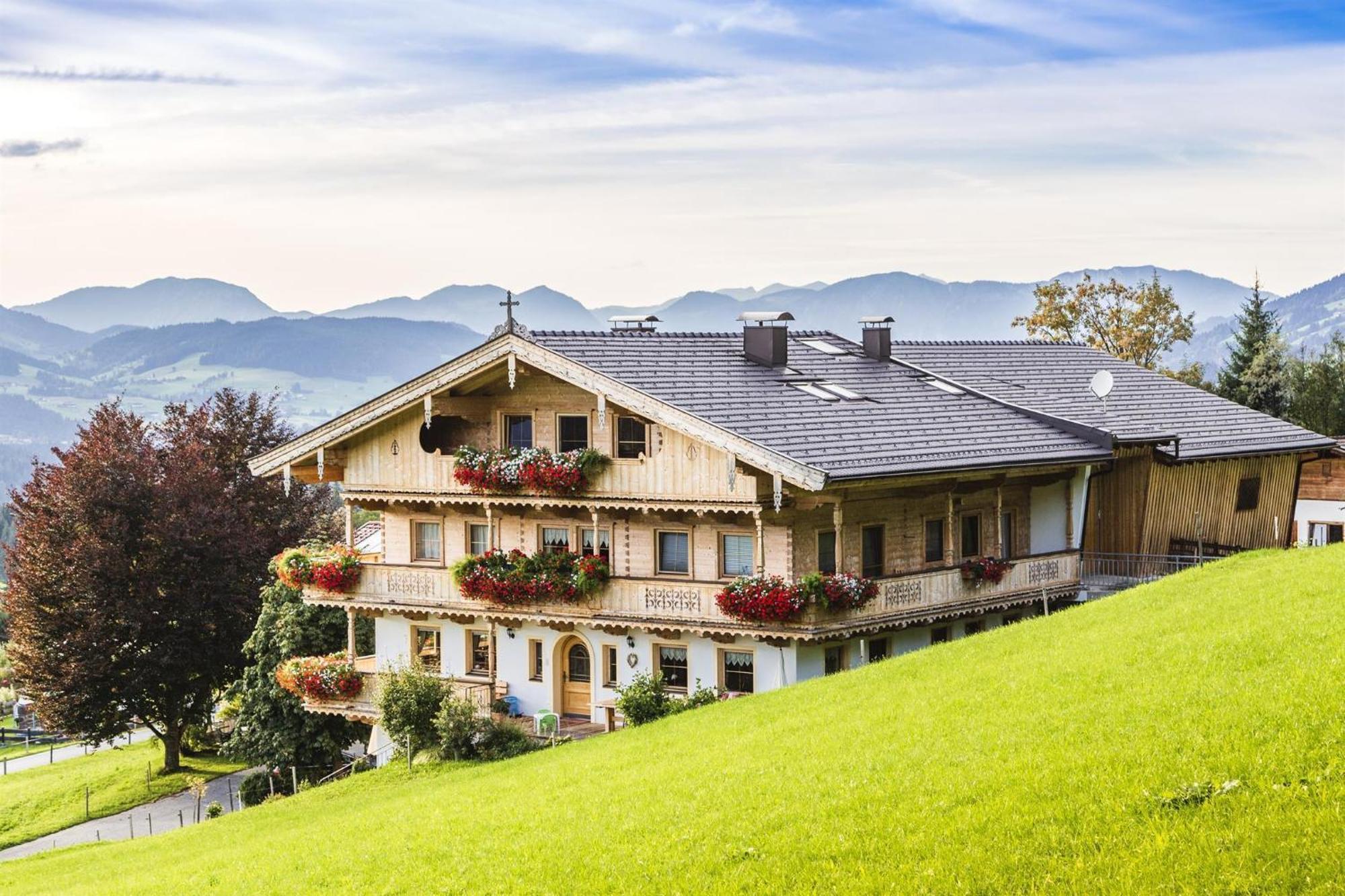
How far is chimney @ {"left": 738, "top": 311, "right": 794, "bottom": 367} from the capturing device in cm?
3744

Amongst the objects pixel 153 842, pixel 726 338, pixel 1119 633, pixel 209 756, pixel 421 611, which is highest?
pixel 726 338

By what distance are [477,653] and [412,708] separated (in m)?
4.85

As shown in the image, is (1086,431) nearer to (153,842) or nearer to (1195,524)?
(1195,524)

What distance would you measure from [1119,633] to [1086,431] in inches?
577

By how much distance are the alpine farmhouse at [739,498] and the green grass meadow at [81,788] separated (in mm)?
12507

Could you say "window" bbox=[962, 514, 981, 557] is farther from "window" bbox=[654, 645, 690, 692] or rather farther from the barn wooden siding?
"window" bbox=[654, 645, 690, 692]

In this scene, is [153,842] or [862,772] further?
[153,842]

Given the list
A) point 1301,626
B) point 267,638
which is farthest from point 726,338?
point 1301,626

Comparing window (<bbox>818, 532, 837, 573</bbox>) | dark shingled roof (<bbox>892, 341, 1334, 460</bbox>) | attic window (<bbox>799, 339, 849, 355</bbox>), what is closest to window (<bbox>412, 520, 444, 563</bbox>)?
window (<bbox>818, 532, 837, 573</bbox>)

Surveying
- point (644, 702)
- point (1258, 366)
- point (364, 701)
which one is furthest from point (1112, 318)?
point (644, 702)

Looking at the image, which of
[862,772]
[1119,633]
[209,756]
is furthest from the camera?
[209,756]

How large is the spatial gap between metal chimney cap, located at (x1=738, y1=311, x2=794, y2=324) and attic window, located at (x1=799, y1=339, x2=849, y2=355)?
3.03 m

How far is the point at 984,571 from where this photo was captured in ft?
112

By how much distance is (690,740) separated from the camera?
23.4 metres
